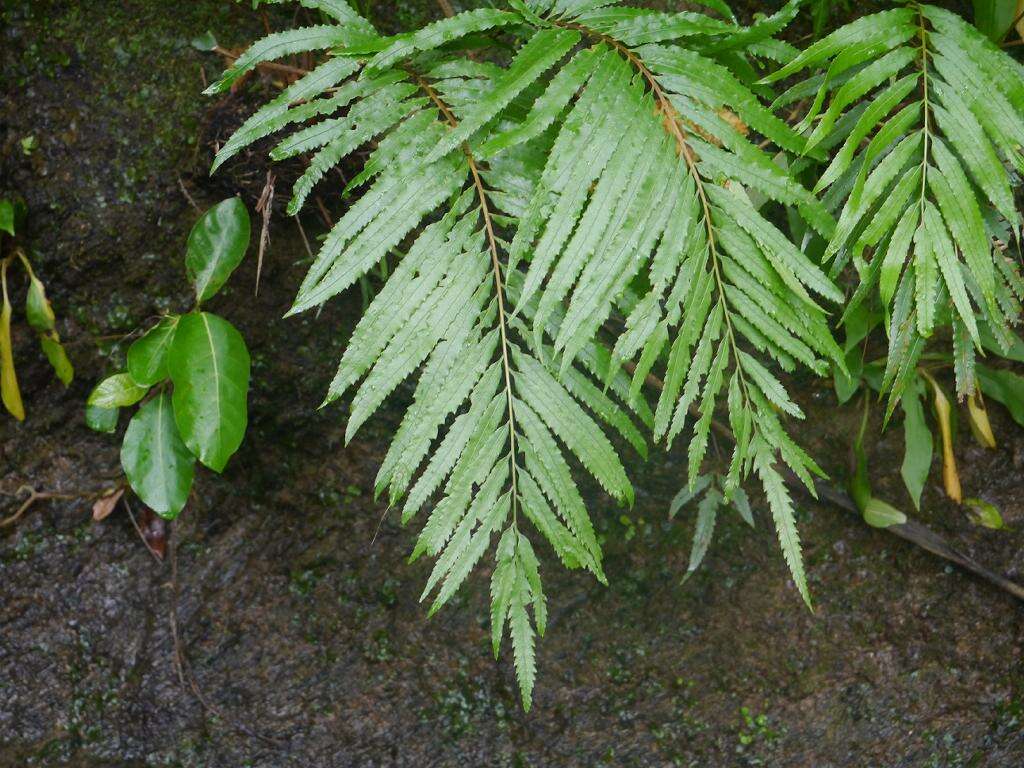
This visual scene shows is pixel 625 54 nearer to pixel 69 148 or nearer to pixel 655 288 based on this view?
pixel 655 288

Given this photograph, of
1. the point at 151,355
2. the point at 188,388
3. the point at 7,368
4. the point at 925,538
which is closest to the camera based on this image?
the point at 188,388

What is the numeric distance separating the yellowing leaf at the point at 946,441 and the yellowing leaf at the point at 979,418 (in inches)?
2.3

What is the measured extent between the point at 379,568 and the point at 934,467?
153 cm

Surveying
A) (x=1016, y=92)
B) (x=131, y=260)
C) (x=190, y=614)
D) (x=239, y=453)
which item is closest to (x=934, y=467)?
(x=1016, y=92)

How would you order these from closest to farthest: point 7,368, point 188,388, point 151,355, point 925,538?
point 188,388
point 151,355
point 7,368
point 925,538

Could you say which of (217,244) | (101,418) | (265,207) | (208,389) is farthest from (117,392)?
(265,207)

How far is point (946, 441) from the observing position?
2215 millimetres

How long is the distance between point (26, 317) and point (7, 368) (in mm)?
145

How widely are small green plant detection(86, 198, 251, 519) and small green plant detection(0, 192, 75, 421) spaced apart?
151mm

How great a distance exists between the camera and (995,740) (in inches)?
93.4

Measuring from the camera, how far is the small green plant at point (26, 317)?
2.05 meters

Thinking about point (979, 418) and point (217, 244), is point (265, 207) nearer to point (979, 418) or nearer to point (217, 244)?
point (217, 244)

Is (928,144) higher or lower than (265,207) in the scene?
higher

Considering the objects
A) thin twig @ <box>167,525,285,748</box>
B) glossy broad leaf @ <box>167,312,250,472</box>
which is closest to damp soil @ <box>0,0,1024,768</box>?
thin twig @ <box>167,525,285,748</box>
